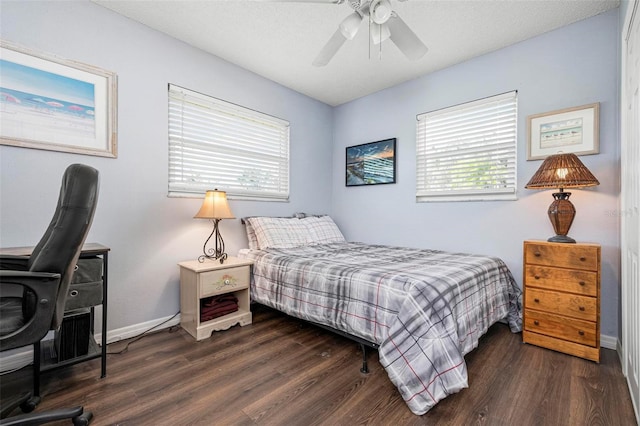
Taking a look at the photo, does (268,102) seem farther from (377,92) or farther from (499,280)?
(499,280)

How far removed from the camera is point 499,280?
238 centimetres

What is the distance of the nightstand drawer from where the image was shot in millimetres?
1963

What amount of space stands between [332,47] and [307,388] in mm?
2305

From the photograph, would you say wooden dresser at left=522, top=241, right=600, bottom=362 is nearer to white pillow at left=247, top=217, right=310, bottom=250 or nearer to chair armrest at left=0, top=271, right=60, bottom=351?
white pillow at left=247, top=217, right=310, bottom=250

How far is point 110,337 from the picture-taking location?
222 cm

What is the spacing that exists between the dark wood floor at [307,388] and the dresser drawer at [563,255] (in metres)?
0.65

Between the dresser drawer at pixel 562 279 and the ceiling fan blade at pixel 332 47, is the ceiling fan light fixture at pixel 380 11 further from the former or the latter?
the dresser drawer at pixel 562 279

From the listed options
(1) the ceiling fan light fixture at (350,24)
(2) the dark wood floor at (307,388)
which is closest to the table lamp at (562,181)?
(2) the dark wood floor at (307,388)

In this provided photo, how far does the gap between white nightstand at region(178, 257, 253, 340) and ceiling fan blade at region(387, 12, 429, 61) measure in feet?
7.10

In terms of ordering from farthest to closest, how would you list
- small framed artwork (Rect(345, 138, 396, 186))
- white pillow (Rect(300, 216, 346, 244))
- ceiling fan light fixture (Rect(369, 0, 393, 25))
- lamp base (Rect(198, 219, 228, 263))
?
small framed artwork (Rect(345, 138, 396, 186)) → white pillow (Rect(300, 216, 346, 244)) → lamp base (Rect(198, 219, 228, 263)) → ceiling fan light fixture (Rect(369, 0, 393, 25))

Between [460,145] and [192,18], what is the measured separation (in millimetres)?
2815

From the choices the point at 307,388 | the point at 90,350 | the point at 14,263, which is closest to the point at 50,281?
the point at 14,263

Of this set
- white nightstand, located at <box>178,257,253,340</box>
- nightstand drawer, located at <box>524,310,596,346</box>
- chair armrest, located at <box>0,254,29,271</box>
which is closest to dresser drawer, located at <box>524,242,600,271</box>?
nightstand drawer, located at <box>524,310,596,346</box>

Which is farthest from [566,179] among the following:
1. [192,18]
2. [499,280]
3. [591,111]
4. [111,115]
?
[111,115]
